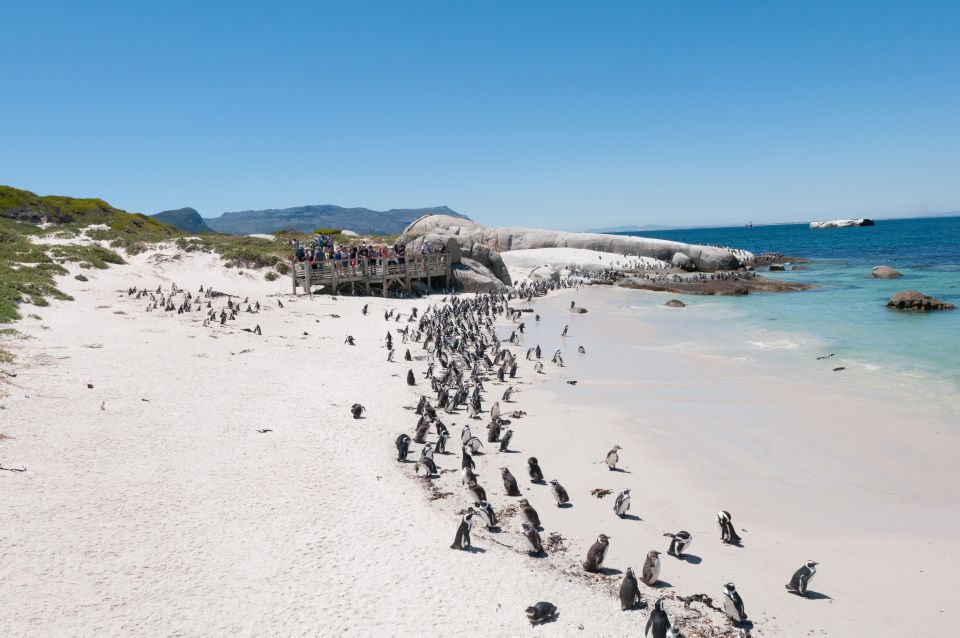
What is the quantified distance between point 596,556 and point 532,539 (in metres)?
0.81

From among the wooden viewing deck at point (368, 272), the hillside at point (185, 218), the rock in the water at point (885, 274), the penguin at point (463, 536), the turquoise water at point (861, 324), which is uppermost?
the hillside at point (185, 218)

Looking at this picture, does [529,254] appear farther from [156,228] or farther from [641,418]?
[641,418]

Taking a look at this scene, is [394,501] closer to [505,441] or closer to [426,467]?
[426,467]

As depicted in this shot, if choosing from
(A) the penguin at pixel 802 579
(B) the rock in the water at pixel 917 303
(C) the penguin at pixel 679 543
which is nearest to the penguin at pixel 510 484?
(C) the penguin at pixel 679 543

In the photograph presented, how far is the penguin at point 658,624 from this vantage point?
576cm

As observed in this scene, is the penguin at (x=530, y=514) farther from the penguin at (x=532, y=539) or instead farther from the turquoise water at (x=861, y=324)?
the turquoise water at (x=861, y=324)

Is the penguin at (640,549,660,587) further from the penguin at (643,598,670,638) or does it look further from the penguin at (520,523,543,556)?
the penguin at (520,523,543,556)

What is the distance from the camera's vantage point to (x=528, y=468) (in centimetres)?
970

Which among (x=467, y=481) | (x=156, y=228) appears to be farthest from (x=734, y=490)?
(x=156, y=228)

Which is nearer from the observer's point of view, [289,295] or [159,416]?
[159,416]

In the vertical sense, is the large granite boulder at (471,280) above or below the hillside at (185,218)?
below

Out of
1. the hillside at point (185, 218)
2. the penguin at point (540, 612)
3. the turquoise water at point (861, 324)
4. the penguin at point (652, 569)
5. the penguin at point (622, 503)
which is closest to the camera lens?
the penguin at point (540, 612)

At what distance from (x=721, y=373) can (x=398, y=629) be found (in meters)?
13.3

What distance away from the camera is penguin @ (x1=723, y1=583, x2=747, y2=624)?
6.09 metres
